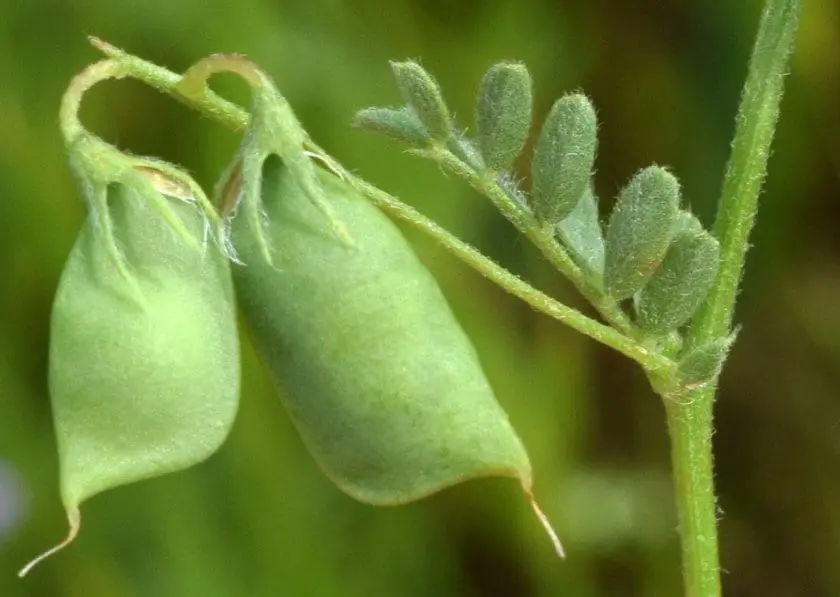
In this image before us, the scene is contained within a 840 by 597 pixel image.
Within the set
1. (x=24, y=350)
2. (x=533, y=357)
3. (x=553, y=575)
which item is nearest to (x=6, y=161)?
(x=24, y=350)

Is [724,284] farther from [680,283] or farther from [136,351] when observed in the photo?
[136,351]

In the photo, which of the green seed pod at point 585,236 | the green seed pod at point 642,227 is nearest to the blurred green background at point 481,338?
the green seed pod at point 585,236

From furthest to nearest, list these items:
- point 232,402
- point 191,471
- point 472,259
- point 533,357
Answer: point 533,357
point 191,471
point 472,259
point 232,402

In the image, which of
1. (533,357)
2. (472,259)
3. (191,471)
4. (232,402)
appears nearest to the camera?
(232,402)

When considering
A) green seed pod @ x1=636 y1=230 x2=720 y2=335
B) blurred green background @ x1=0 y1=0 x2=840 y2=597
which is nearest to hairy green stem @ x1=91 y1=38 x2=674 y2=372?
green seed pod @ x1=636 y1=230 x2=720 y2=335

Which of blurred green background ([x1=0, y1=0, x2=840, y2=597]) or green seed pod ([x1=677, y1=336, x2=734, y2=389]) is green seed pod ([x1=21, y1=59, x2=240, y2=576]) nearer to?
green seed pod ([x1=677, y1=336, x2=734, y2=389])

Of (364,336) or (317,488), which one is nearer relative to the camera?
(364,336)

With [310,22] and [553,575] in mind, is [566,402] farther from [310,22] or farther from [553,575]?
[310,22]

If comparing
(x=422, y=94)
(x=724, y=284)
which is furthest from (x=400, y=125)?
(x=724, y=284)
